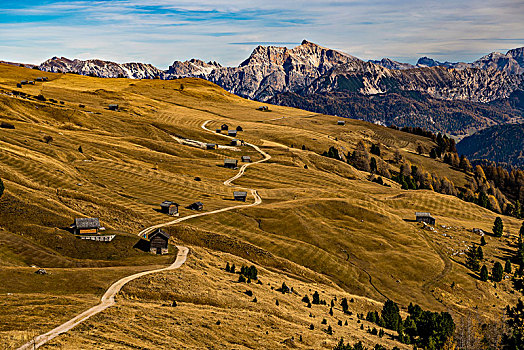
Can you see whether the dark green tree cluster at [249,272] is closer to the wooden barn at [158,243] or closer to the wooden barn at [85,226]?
the wooden barn at [158,243]

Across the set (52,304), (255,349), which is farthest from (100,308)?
(255,349)

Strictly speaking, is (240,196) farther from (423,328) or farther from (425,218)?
(423,328)

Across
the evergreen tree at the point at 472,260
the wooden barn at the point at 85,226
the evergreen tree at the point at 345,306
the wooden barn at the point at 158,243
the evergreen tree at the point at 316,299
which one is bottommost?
the evergreen tree at the point at 472,260

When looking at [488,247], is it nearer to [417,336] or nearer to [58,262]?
[417,336]

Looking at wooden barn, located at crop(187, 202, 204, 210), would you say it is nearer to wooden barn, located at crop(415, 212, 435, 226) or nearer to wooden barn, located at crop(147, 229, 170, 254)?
wooden barn, located at crop(147, 229, 170, 254)

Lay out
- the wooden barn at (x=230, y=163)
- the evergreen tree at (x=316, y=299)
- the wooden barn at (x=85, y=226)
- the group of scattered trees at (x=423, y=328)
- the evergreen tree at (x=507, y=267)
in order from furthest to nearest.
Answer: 1. the wooden barn at (x=230, y=163)
2. the evergreen tree at (x=507, y=267)
3. the wooden barn at (x=85, y=226)
4. the evergreen tree at (x=316, y=299)
5. the group of scattered trees at (x=423, y=328)

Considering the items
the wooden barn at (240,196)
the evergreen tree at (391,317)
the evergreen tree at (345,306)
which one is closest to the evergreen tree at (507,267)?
the evergreen tree at (391,317)

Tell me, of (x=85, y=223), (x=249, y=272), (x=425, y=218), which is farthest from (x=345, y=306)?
(x=425, y=218)

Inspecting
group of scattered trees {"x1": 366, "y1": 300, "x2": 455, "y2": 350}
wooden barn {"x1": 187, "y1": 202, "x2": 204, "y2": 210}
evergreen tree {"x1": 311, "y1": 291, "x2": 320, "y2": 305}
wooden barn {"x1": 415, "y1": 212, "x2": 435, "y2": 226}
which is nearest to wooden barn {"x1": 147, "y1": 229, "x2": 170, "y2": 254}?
evergreen tree {"x1": 311, "y1": 291, "x2": 320, "y2": 305}
